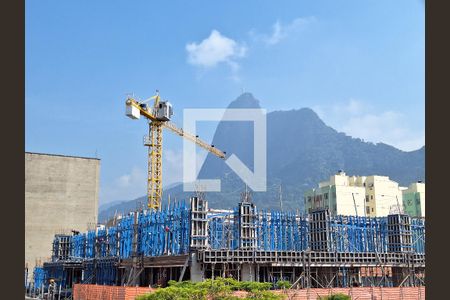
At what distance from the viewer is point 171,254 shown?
33906 millimetres

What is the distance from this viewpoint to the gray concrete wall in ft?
220

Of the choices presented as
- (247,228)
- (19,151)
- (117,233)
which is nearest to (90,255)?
(117,233)

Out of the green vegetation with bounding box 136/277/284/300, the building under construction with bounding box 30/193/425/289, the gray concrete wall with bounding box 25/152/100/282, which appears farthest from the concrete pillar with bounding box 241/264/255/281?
the gray concrete wall with bounding box 25/152/100/282

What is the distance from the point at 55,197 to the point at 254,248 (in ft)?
145

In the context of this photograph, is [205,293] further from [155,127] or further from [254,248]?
[155,127]

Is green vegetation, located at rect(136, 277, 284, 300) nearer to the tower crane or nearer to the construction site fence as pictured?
the construction site fence

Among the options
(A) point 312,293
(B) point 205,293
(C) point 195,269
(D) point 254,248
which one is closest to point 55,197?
(C) point 195,269

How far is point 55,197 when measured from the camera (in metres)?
69.1

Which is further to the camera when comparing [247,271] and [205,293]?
[247,271]

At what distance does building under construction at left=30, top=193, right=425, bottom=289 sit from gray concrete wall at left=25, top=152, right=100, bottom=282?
24782 millimetres

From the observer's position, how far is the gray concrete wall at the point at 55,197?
67.1 meters

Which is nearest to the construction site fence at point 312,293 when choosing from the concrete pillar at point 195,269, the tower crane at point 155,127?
the concrete pillar at point 195,269

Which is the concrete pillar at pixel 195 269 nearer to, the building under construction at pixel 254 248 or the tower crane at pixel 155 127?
the building under construction at pixel 254 248

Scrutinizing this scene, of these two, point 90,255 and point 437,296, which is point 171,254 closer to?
point 90,255
